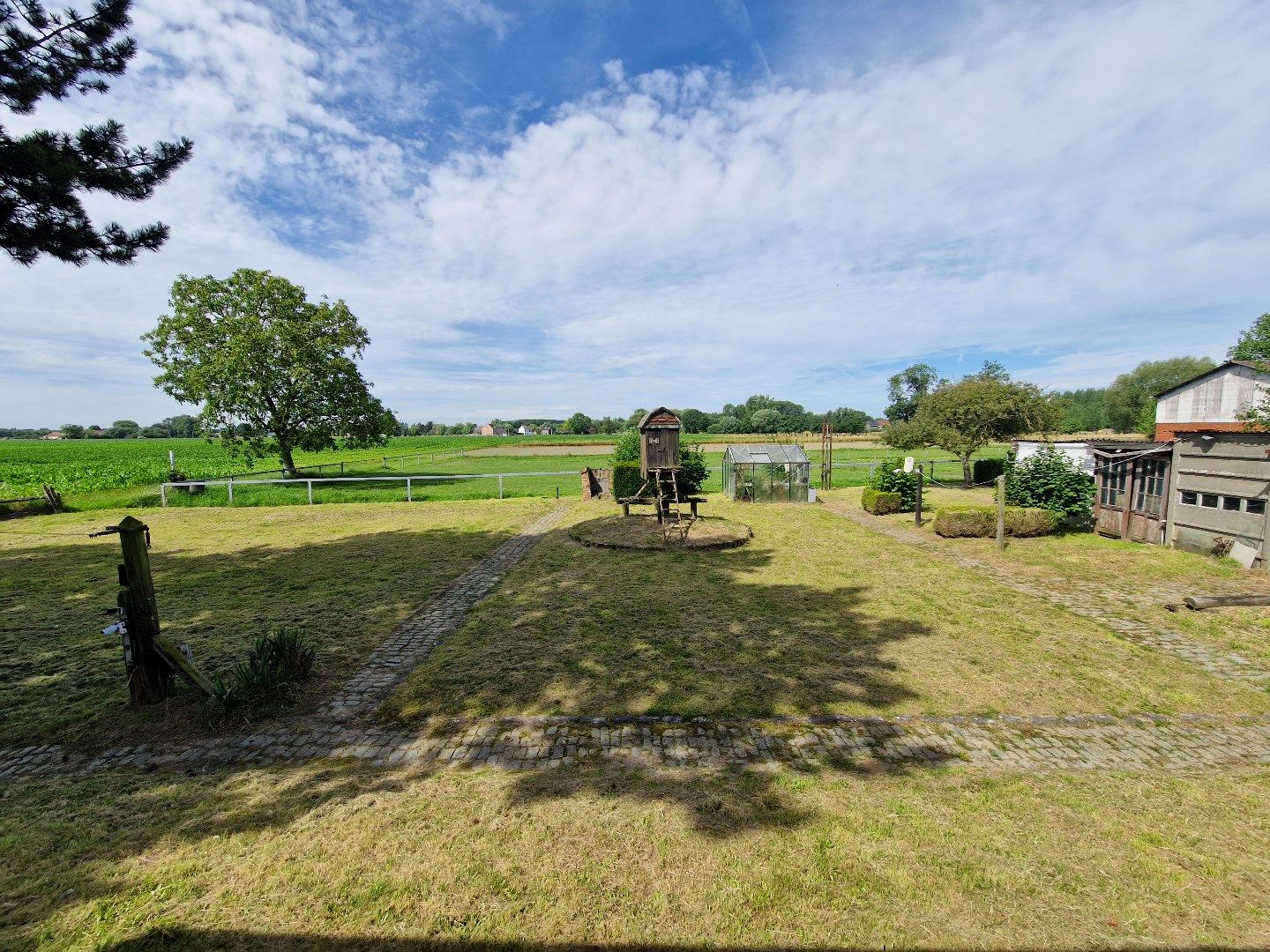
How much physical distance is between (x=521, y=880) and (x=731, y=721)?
249cm

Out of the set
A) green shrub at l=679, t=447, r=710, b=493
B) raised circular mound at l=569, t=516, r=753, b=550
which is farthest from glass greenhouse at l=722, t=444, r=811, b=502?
raised circular mound at l=569, t=516, r=753, b=550

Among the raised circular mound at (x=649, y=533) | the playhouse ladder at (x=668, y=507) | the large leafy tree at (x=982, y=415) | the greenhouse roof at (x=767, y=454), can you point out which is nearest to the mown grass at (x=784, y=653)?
the raised circular mound at (x=649, y=533)

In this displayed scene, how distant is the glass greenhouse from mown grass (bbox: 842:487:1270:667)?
6551mm

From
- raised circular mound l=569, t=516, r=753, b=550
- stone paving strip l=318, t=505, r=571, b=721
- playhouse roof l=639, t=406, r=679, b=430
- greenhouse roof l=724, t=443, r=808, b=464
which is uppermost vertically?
playhouse roof l=639, t=406, r=679, b=430

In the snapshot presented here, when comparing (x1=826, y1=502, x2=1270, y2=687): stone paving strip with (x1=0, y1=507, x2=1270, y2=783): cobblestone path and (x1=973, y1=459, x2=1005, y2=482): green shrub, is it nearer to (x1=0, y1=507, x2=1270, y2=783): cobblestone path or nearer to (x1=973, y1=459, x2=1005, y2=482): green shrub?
(x1=0, y1=507, x2=1270, y2=783): cobblestone path

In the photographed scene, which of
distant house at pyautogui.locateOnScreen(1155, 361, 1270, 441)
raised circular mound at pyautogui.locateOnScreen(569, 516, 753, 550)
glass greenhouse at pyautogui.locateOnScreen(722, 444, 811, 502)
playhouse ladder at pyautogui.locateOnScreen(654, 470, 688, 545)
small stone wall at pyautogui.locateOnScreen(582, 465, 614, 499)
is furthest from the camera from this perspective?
distant house at pyautogui.locateOnScreen(1155, 361, 1270, 441)

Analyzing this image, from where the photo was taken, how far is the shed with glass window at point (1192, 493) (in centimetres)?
1013

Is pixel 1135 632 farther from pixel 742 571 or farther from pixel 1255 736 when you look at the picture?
pixel 742 571

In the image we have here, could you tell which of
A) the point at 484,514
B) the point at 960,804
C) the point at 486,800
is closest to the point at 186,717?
the point at 486,800

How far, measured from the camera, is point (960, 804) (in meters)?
3.82

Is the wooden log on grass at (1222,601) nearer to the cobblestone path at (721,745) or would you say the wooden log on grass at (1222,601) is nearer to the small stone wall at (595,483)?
the cobblestone path at (721,745)

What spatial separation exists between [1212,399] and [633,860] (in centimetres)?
4198

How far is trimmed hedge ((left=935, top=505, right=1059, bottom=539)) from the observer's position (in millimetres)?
13562

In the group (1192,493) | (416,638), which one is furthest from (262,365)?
(1192,493)
